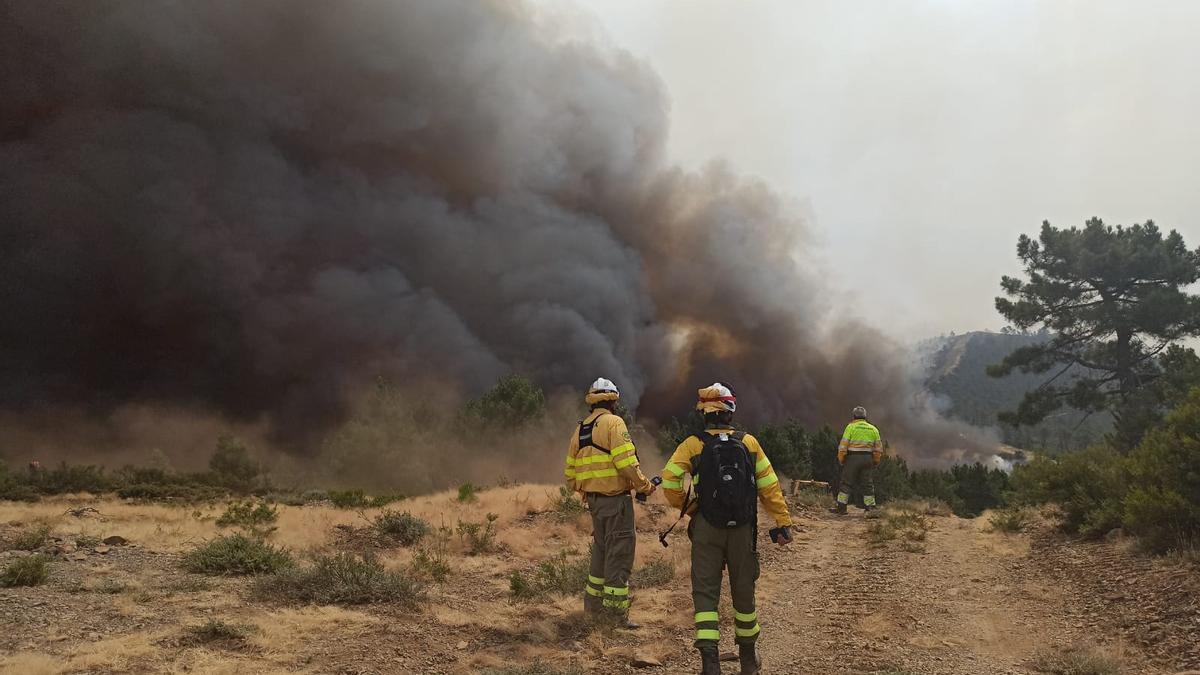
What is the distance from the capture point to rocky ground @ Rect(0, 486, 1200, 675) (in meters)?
5.45

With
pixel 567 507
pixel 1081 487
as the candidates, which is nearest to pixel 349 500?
pixel 567 507

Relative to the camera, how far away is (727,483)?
17.7 feet

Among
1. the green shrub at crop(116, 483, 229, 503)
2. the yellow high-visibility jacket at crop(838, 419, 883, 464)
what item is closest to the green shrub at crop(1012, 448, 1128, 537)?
the yellow high-visibility jacket at crop(838, 419, 883, 464)

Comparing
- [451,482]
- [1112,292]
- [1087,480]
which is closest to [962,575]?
[1087,480]

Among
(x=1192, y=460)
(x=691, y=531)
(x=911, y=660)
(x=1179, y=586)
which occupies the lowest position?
(x=911, y=660)

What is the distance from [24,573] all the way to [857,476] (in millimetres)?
14129

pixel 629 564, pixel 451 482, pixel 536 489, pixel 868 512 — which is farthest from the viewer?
pixel 451 482

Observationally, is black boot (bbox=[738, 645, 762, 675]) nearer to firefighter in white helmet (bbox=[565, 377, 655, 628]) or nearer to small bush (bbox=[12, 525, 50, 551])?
firefighter in white helmet (bbox=[565, 377, 655, 628])

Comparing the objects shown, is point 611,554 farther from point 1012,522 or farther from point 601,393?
point 1012,522

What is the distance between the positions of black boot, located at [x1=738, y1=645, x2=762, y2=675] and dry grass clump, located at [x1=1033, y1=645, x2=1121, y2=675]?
214 centimetres

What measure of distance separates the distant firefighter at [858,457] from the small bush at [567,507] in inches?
222

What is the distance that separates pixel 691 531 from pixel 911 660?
6.77 feet

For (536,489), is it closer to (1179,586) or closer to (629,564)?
(629,564)

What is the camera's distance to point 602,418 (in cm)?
700
